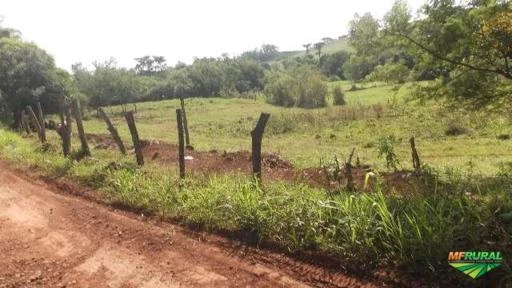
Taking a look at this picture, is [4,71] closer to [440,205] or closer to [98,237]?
[98,237]

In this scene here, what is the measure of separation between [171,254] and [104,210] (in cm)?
279

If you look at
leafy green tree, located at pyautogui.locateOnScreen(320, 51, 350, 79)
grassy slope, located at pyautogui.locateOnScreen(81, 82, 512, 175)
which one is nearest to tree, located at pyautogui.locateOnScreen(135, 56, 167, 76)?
leafy green tree, located at pyautogui.locateOnScreen(320, 51, 350, 79)

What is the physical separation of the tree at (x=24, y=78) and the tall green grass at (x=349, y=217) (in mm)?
25101

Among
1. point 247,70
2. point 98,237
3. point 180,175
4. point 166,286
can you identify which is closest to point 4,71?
point 180,175

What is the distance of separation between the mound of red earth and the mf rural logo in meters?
3.68

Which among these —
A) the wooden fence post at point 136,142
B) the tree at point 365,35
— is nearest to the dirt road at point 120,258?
the wooden fence post at point 136,142

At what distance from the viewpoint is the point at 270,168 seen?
43.0ft

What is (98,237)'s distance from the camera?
7.02 m

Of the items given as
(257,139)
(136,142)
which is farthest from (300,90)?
(257,139)

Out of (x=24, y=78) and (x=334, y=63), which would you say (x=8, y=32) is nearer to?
(x=24, y=78)

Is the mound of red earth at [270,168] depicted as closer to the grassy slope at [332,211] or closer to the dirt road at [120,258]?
the grassy slope at [332,211]

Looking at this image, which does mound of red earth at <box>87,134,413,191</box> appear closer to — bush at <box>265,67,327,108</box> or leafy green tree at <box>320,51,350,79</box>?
bush at <box>265,67,327,108</box>

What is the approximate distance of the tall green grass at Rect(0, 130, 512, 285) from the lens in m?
5.02

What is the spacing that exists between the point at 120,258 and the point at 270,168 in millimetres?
7312
